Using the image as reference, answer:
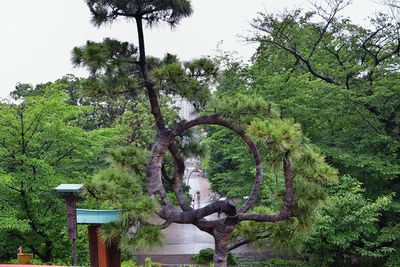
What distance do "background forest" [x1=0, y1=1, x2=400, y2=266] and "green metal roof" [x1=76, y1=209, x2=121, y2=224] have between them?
0.17 meters

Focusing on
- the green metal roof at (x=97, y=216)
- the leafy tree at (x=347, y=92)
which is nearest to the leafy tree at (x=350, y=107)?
A: the leafy tree at (x=347, y=92)

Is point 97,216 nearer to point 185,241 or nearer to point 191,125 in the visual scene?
point 191,125

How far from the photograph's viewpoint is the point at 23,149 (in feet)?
31.2

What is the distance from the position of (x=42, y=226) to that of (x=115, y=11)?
6.55 metres

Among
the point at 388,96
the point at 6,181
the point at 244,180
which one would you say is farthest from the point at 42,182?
the point at 388,96

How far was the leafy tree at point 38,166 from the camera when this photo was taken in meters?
9.12

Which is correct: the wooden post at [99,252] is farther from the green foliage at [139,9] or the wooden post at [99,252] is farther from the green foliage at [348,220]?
the green foliage at [348,220]

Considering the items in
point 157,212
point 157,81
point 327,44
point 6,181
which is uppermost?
point 327,44

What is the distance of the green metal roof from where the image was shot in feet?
17.5

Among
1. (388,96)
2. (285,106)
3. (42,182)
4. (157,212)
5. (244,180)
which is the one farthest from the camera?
(244,180)

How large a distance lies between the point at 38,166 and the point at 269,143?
6298mm

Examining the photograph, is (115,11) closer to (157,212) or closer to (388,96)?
(157,212)

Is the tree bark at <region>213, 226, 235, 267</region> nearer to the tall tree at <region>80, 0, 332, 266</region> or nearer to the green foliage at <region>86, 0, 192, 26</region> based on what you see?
the tall tree at <region>80, 0, 332, 266</region>

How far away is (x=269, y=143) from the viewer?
4.77 meters
